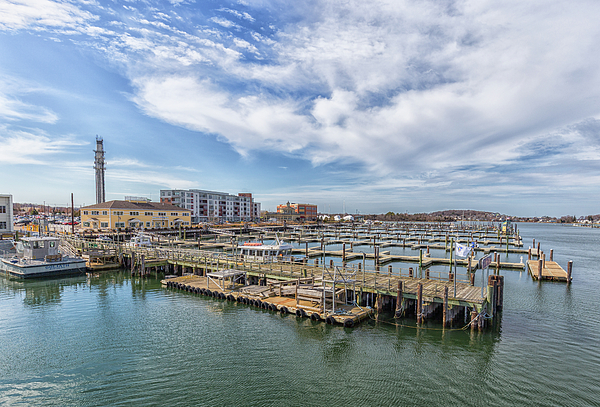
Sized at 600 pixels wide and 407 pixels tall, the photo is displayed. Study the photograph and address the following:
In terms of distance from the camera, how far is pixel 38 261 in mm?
41906

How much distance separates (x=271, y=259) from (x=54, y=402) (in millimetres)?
24702

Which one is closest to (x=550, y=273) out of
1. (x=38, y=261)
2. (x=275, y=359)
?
(x=275, y=359)

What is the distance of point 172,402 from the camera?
13781mm

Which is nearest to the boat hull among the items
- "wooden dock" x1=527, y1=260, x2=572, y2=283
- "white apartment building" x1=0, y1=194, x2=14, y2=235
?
"white apartment building" x1=0, y1=194, x2=14, y2=235

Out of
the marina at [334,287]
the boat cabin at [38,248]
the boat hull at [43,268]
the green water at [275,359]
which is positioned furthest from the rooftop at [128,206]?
the green water at [275,359]

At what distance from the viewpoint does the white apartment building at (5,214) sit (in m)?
67.7

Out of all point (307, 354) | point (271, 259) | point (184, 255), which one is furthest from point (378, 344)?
point (184, 255)

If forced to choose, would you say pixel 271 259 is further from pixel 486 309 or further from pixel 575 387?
pixel 575 387

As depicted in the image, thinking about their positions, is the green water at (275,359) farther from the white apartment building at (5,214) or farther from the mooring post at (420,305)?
the white apartment building at (5,214)

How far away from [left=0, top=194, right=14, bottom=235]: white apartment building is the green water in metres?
55.4

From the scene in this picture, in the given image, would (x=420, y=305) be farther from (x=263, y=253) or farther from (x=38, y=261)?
(x=38, y=261)

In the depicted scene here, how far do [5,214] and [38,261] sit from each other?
40.4 meters

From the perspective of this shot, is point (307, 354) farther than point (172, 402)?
Yes

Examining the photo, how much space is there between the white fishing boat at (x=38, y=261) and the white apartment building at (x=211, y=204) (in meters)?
97.7
